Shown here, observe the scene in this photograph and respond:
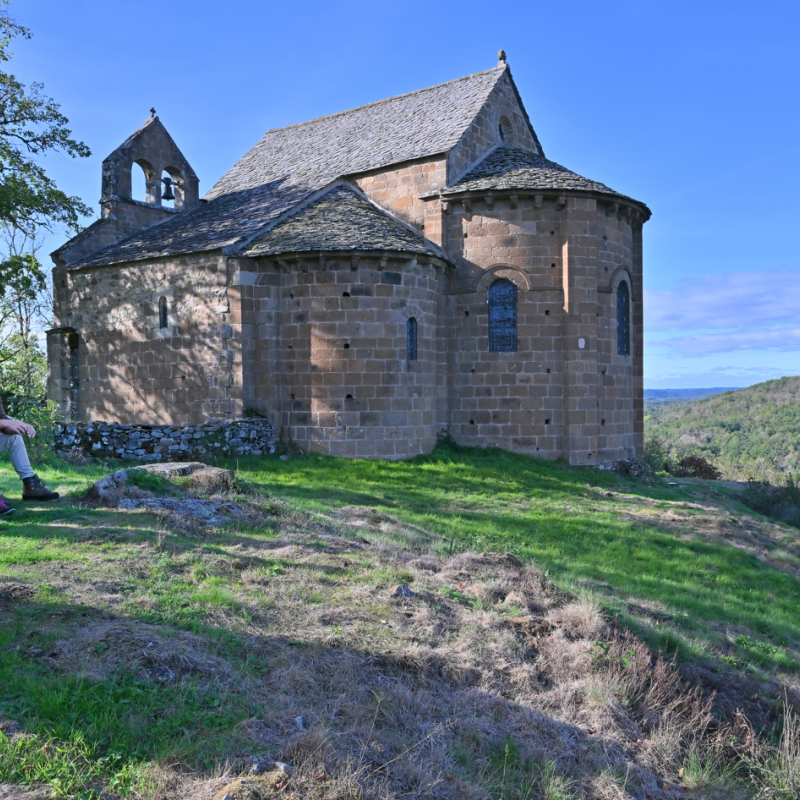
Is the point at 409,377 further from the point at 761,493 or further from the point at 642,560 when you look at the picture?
the point at 761,493

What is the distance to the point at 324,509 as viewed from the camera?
33.1ft

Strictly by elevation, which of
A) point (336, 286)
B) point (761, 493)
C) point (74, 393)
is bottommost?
point (761, 493)

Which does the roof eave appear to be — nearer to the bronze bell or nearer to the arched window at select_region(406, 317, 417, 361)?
the arched window at select_region(406, 317, 417, 361)

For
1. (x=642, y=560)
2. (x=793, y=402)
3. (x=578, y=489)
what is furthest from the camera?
(x=793, y=402)

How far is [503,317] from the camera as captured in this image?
52.1 ft

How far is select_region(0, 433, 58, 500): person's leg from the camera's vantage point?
7020mm

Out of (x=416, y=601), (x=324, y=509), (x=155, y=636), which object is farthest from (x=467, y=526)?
(x=155, y=636)

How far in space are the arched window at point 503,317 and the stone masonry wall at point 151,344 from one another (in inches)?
229

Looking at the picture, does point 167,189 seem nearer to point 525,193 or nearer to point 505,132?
point 505,132

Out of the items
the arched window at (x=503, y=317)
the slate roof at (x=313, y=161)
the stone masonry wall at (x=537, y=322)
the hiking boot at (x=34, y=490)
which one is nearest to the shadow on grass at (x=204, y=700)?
the hiking boot at (x=34, y=490)

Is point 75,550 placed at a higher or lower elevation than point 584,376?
lower

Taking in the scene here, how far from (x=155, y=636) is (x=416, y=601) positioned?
8.20 feet

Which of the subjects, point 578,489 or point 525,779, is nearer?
point 525,779

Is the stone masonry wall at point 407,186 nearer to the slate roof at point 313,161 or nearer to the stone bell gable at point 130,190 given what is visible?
the slate roof at point 313,161
